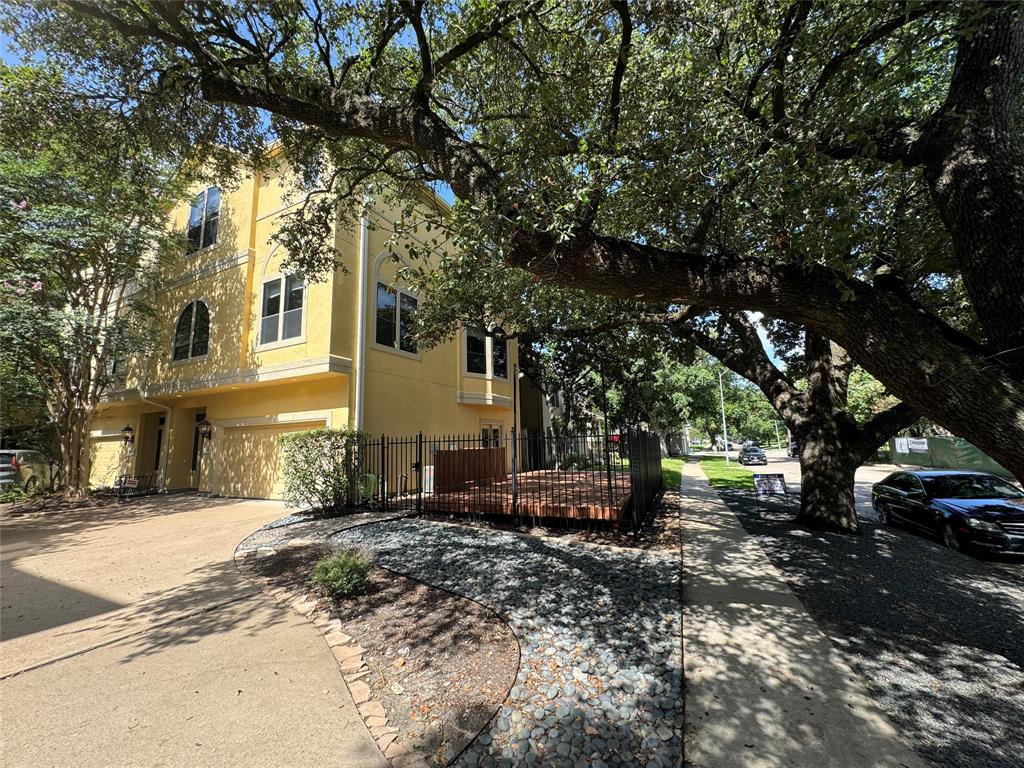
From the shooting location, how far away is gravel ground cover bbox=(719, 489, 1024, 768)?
2.78 m

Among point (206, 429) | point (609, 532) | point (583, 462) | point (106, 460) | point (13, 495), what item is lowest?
point (609, 532)

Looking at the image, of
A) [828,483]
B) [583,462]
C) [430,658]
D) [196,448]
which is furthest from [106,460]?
[828,483]

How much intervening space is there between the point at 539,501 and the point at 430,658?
4.94 metres

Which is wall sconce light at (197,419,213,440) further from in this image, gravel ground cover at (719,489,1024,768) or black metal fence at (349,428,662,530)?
gravel ground cover at (719,489,1024,768)

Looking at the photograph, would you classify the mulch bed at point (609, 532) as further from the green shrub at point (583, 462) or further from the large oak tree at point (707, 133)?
the large oak tree at point (707, 133)

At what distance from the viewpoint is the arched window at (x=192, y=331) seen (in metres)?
13.9

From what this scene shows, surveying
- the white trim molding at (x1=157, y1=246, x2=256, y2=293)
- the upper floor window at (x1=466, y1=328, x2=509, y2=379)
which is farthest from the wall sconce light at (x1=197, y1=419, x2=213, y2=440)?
the upper floor window at (x1=466, y1=328, x2=509, y2=379)

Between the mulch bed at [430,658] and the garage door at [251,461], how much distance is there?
809 cm

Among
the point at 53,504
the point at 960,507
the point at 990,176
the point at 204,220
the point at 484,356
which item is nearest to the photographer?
the point at 990,176

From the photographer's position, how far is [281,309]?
12.2 metres

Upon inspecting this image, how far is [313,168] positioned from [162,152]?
2.28 meters

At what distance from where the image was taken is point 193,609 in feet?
15.0

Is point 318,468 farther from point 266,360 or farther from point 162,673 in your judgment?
point 162,673

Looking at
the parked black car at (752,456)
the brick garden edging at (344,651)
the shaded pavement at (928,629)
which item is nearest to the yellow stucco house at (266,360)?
the brick garden edging at (344,651)
